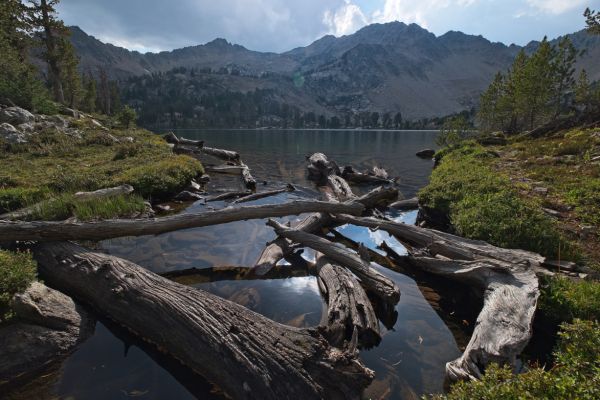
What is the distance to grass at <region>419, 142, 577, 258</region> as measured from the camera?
10383 mm

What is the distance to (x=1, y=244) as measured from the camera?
10.1 meters

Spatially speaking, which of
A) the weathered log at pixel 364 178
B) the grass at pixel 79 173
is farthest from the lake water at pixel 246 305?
the weathered log at pixel 364 178

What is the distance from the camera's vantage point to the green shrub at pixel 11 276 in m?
6.98

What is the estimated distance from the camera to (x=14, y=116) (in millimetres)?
32031

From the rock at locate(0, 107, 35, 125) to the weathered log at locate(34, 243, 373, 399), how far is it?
33.0m

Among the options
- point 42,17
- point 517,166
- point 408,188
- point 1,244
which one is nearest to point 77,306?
point 1,244

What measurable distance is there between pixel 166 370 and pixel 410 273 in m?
9.07

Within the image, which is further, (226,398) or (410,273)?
Result: (410,273)

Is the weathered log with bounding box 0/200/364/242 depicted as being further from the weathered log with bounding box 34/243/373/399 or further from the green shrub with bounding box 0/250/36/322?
the green shrub with bounding box 0/250/36/322

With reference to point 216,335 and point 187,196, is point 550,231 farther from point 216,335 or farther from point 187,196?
point 187,196

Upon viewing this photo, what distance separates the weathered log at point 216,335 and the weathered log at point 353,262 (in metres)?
3.44

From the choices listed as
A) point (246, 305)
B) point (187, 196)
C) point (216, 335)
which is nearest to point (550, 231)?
point (246, 305)

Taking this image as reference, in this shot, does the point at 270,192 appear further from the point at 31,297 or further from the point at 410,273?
the point at 31,297

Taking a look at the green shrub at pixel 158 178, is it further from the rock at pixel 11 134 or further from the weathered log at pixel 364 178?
the rock at pixel 11 134
